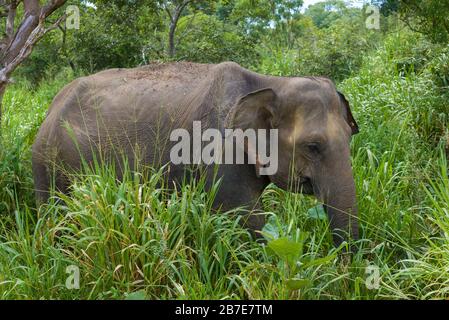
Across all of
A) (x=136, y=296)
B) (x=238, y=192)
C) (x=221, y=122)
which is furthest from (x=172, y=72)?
(x=136, y=296)

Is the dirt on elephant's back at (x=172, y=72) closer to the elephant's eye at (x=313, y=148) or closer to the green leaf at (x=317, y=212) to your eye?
the elephant's eye at (x=313, y=148)

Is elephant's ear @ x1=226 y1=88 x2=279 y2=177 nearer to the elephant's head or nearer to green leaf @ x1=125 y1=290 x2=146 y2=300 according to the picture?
the elephant's head

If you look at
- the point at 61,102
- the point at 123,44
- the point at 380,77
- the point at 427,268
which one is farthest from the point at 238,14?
the point at 427,268

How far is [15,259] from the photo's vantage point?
4.41m

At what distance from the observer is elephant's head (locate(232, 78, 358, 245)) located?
14.7 ft

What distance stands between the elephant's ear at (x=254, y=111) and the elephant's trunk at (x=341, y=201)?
1.93 ft

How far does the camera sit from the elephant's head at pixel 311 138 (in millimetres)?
4473

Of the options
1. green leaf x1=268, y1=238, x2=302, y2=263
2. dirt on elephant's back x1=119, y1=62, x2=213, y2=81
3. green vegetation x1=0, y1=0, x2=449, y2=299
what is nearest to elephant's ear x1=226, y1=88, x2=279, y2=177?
green vegetation x1=0, y1=0, x2=449, y2=299

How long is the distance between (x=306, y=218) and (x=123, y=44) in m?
6.28

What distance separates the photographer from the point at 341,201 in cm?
445

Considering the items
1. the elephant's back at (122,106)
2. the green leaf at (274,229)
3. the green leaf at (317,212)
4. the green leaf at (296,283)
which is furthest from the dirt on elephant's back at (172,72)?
the green leaf at (296,283)

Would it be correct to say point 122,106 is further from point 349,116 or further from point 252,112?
point 349,116

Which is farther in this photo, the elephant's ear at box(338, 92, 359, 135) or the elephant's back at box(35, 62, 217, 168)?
the elephant's back at box(35, 62, 217, 168)
